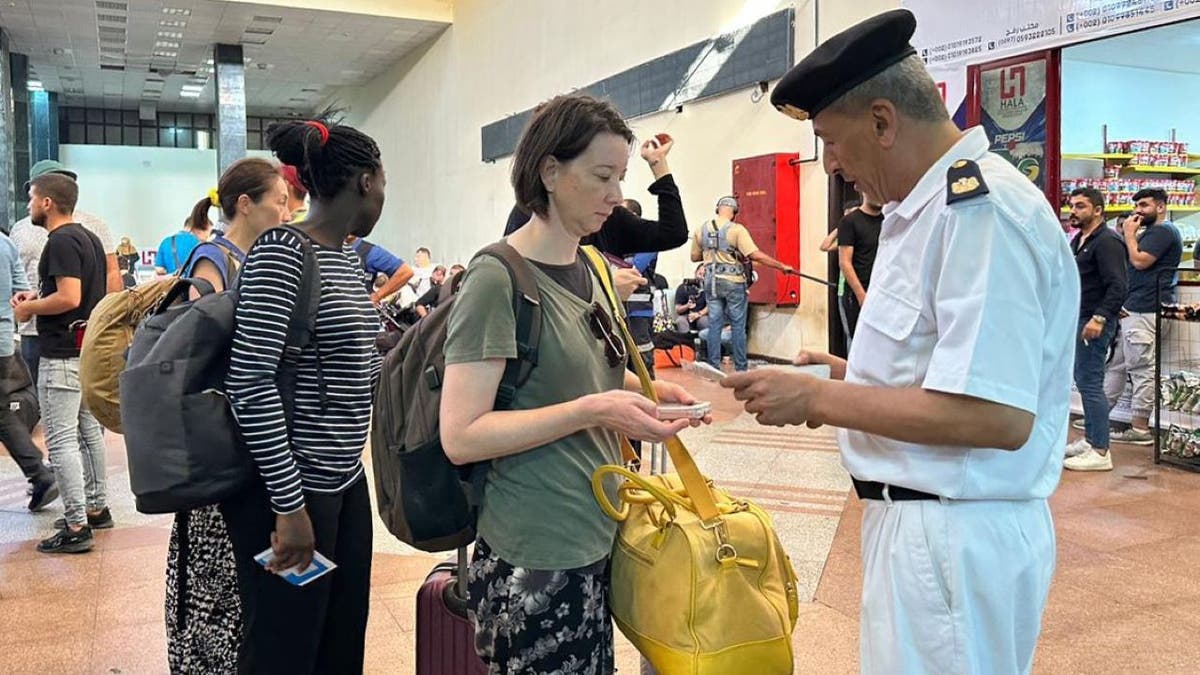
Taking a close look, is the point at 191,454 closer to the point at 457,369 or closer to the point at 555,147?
the point at 457,369

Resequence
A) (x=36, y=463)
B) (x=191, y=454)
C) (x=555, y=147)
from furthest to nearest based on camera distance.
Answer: (x=36, y=463), (x=191, y=454), (x=555, y=147)

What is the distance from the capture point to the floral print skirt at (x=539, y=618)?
1448 mm

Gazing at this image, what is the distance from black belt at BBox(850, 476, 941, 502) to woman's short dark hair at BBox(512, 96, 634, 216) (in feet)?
2.17

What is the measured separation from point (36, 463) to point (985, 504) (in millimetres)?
4824

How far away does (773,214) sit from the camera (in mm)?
9891

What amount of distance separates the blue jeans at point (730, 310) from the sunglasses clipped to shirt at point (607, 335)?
25.5ft

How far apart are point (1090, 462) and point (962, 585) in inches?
193

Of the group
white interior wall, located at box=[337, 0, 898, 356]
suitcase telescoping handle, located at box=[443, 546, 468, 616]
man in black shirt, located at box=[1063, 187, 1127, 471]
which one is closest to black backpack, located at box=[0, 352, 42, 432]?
suitcase telescoping handle, located at box=[443, 546, 468, 616]

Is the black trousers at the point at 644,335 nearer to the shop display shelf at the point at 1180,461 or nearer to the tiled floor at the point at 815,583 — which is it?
the tiled floor at the point at 815,583

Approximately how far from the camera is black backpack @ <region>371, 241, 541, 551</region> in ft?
4.72

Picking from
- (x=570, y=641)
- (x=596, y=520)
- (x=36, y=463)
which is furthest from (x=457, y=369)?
(x=36, y=463)

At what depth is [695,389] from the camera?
26.0 feet

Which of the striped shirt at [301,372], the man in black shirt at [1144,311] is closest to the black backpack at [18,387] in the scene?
the striped shirt at [301,372]

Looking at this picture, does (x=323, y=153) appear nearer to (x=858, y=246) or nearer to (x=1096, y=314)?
(x=858, y=246)
